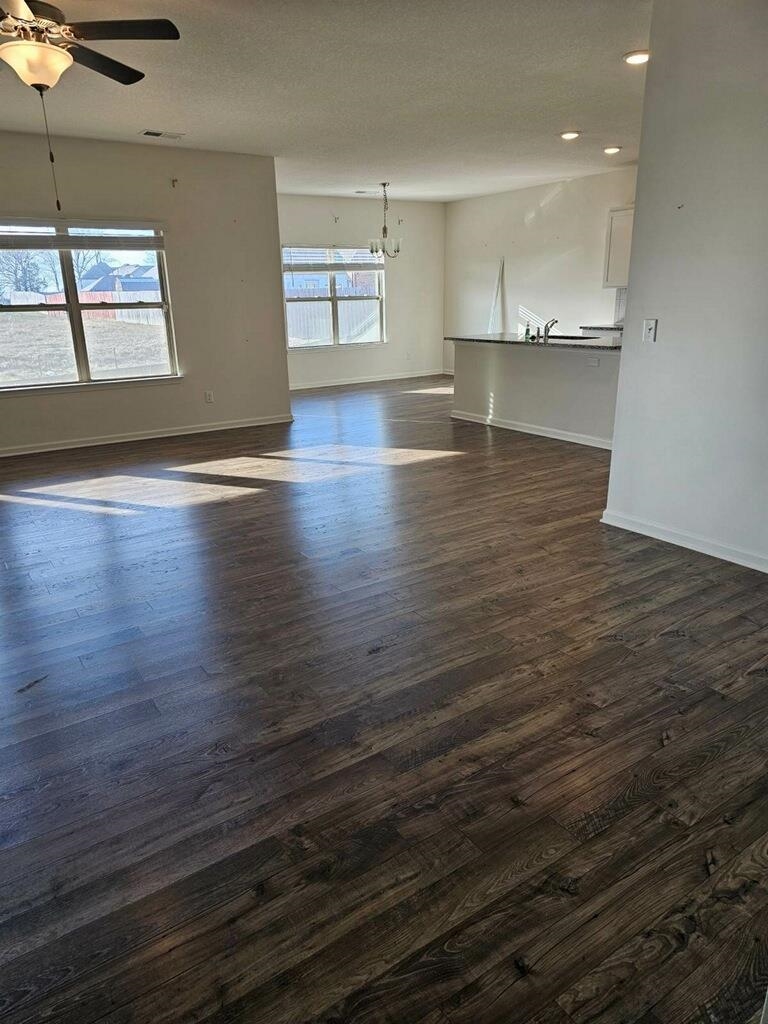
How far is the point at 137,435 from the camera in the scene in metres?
6.59

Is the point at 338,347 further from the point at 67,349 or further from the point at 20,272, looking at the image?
the point at 20,272

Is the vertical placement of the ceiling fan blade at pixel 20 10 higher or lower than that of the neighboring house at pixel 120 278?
higher

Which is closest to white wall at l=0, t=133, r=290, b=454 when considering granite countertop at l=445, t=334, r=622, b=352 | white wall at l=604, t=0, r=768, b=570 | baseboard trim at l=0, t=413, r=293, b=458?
baseboard trim at l=0, t=413, r=293, b=458

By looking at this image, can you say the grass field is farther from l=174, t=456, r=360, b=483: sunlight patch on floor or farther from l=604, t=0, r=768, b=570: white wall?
l=604, t=0, r=768, b=570: white wall

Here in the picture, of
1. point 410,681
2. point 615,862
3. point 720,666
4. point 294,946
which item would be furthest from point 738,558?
point 294,946

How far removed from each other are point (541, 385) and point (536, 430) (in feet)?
1.50

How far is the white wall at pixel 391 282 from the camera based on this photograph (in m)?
9.48

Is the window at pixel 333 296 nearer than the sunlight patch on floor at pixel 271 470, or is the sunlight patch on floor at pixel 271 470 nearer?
the sunlight patch on floor at pixel 271 470

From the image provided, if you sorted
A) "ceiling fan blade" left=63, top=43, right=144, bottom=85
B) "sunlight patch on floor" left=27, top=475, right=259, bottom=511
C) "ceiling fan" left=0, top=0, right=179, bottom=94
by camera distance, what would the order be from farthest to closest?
"sunlight patch on floor" left=27, top=475, right=259, bottom=511 < "ceiling fan blade" left=63, top=43, right=144, bottom=85 < "ceiling fan" left=0, top=0, right=179, bottom=94

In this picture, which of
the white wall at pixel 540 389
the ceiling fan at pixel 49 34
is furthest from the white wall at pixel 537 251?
the ceiling fan at pixel 49 34

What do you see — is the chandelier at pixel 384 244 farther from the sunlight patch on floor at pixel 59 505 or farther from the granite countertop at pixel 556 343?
the sunlight patch on floor at pixel 59 505

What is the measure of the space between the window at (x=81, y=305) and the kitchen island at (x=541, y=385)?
3211 mm

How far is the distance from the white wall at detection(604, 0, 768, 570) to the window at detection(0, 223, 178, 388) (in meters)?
4.75

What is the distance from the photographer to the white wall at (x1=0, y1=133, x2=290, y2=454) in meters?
5.73
